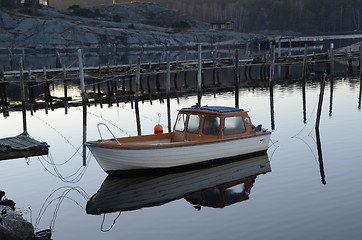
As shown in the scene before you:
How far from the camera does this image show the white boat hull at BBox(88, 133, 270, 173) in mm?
18781

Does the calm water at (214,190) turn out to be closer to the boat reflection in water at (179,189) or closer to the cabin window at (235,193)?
the boat reflection in water at (179,189)

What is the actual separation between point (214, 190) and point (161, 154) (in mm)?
2609

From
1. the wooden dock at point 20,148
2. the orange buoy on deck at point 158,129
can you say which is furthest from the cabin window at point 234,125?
the wooden dock at point 20,148

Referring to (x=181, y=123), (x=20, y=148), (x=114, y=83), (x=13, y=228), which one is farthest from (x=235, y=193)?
(x=114, y=83)

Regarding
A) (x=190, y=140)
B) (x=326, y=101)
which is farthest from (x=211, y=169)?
(x=326, y=101)

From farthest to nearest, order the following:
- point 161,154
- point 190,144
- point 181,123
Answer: point 181,123, point 190,144, point 161,154

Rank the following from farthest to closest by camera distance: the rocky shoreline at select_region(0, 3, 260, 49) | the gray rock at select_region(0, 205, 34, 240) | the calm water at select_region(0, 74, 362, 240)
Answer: the rocky shoreline at select_region(0, 3, 260, 49)
the calm water at select_region(0, 74, 362, 240)
the gray rock at select_region(0, 205, 34, 240)

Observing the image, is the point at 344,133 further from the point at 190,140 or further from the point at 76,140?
the point at 76,140

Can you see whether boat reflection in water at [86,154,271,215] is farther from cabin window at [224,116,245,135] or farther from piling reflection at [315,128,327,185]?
piling reflection at [315,128,327,185]

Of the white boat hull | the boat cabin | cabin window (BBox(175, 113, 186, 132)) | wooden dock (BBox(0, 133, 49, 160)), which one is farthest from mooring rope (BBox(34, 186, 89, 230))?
cabin window (BBox(175, 113, 186, 132))

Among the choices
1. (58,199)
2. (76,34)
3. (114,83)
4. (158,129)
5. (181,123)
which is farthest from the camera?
(76,34)

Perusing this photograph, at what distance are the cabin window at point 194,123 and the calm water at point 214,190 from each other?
1857 mm

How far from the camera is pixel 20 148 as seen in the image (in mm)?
22156

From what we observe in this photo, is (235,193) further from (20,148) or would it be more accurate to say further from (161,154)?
(20,148)
